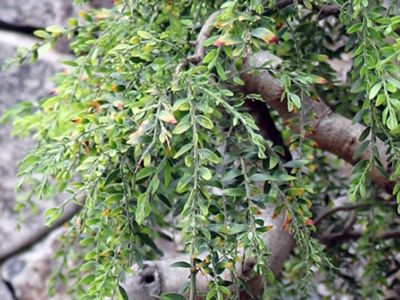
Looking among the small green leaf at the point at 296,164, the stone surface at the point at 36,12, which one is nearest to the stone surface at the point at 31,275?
the stone surface at the point at 36,12

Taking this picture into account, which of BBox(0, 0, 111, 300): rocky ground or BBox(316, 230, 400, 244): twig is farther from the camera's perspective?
BBox(0, 0, 111, 300): rocky ground

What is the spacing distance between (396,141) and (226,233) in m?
0.23

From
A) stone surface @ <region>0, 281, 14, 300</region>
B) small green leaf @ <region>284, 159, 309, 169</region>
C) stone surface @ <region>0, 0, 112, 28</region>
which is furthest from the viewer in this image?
stone surface @ <region>0, 0, 112, 28</region>

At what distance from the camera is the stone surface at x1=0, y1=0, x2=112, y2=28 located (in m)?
2.10

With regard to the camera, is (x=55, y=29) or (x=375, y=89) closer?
→ (x=375, y=89)

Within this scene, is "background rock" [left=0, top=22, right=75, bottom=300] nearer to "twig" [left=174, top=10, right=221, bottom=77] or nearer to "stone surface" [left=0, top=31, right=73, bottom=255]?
"stone surface" [left=0, top=31, right=73, bottom=255]

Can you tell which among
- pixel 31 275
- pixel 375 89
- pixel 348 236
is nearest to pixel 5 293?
pixel 31 275

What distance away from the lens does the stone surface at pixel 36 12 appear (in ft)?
6.89

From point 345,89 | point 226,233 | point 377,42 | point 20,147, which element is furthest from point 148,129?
point 20,147

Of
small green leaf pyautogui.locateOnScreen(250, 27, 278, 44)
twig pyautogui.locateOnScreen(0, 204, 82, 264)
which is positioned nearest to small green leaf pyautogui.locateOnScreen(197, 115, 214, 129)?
small green leaf pyautogui.locateOnScreen(250, 27, 278, 44)

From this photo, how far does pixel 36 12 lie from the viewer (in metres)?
2.12

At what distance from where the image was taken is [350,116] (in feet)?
3.57

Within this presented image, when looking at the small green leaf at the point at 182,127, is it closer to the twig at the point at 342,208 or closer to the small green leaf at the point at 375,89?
the small green leaf at the point at 375,89

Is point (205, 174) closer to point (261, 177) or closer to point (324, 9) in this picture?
point (261, 177)
